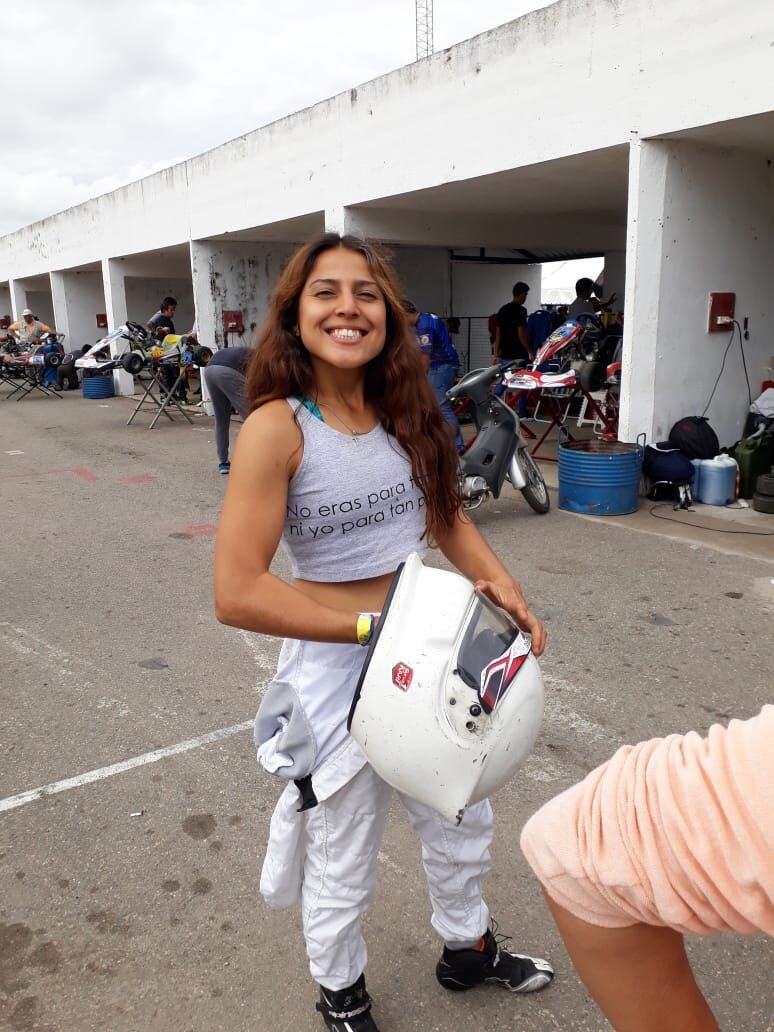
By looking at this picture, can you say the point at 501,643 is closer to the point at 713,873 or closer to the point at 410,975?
the point at 713,873

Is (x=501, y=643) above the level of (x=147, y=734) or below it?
above

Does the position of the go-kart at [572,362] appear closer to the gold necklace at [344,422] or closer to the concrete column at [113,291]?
the gold necklace at [344,422]

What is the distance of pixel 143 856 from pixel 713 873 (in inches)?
83.6

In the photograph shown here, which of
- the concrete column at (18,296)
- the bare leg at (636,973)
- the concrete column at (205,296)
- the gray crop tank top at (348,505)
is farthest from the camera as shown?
the concrete column at (18,296)

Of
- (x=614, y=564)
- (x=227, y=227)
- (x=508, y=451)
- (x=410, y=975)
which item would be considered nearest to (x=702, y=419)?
(x=508, y=451)

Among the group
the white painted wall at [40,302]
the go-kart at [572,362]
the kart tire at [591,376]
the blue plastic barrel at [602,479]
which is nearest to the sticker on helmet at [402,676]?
the blue plastic barrel at [602,479]

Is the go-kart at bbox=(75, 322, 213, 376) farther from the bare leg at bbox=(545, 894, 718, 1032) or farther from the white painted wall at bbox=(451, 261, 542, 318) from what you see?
the bare leg at bbox=(545, 894, 718, 1032)

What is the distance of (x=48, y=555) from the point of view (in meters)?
5.91

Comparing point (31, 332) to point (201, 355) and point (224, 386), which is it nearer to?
point (201, 355)

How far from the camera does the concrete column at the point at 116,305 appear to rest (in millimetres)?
17312

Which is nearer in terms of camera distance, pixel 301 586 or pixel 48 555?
pixel 301 586

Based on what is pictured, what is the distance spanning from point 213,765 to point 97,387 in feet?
50.2

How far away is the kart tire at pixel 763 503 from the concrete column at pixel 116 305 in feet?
45.8

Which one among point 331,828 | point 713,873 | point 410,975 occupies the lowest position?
point 410,975
